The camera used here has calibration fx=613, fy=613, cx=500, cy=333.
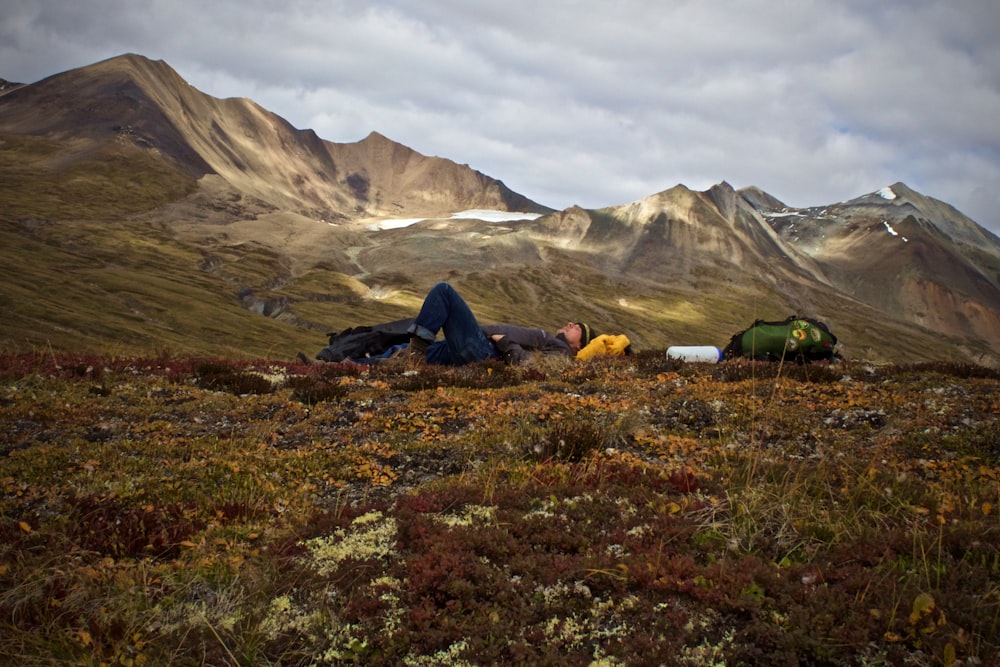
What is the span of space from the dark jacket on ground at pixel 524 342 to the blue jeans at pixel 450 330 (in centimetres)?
41

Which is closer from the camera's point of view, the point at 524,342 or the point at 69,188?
the point at 524,342

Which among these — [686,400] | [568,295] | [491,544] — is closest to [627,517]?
[491,544]

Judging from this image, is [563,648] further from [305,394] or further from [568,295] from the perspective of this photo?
[568,295]

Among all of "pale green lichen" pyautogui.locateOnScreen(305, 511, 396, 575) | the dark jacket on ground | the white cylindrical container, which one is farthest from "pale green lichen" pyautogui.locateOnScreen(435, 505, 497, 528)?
the white cylindrical container

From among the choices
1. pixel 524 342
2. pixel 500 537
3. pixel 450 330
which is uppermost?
pixel 450 330

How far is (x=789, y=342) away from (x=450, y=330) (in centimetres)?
871

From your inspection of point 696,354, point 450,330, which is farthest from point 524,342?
point 696,354

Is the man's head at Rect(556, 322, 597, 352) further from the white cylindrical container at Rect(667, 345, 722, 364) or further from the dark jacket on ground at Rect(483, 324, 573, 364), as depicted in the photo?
the white cylindrical container at Rect(667, 345, 722, 364)

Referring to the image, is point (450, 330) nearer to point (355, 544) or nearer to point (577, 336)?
point (577, 336)

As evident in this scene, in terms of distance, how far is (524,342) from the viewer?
54.1ft

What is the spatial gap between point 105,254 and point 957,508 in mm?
131492

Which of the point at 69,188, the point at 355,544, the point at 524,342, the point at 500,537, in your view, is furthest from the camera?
the point at 69,188

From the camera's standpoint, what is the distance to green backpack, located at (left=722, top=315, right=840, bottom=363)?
52.1 ft

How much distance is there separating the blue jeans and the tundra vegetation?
570 cm
